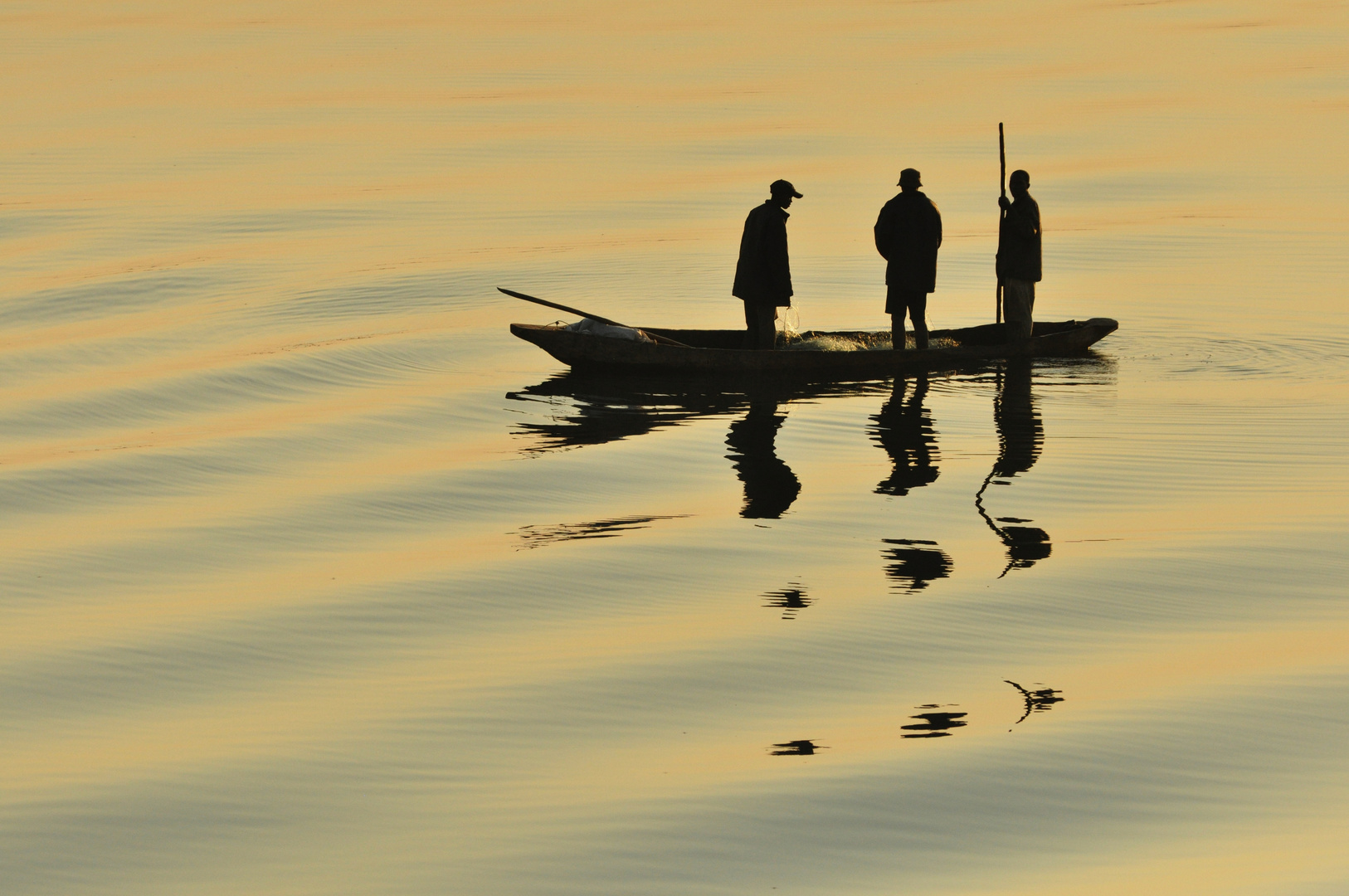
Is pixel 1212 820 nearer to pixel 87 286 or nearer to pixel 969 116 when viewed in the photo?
pixel 87 286

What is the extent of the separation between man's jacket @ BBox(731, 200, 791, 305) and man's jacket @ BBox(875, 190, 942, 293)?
861mm

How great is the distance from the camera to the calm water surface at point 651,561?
590cm

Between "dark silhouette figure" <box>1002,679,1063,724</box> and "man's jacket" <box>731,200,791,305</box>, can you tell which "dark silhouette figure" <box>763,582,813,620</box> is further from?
"man's jacket" <box>731,200,791,305</box>

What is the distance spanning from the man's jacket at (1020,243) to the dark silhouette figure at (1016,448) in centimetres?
87

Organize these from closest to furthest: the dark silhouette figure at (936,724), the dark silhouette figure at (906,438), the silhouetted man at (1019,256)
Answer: the dark silhouette figure at (936,724)
the dark silhouette figure at (906,438)
the silhouetted man at (1019,256)

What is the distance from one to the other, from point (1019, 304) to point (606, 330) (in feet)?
12.3

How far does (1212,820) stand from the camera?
5.90 m

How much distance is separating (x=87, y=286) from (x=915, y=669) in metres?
14.8

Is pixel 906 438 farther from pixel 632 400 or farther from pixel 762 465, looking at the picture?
pixel 632 400

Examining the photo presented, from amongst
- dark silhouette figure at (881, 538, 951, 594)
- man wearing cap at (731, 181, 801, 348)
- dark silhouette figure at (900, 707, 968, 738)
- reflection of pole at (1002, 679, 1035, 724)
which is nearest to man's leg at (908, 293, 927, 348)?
man wearing cap at (731, 181, 801, 348)

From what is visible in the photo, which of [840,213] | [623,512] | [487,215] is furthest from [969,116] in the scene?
[623,512]

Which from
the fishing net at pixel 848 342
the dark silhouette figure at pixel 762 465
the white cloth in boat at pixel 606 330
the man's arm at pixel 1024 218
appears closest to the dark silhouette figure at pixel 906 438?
the dark silhouette figure at pixel 762 465

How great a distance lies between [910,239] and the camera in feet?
47.8

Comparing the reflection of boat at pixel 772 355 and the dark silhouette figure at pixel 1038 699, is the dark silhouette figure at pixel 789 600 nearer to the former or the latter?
the dark silhouette figure at pixel 1038 699
